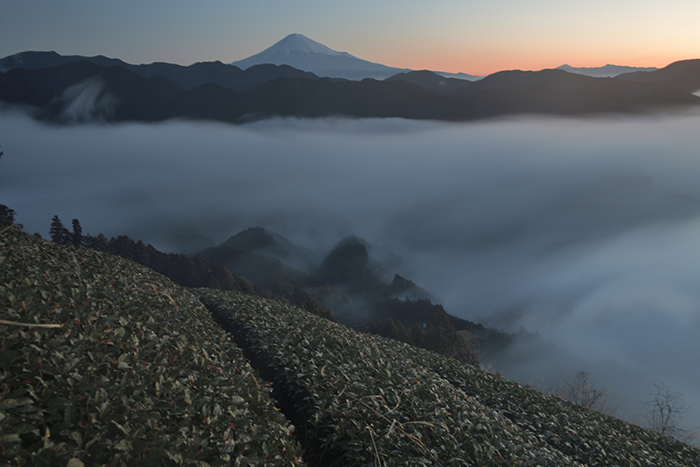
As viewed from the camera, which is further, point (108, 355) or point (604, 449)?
point (604, 449)

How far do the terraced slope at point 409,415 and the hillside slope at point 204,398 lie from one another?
4 cm

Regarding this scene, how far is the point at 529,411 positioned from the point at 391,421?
24.2 ft

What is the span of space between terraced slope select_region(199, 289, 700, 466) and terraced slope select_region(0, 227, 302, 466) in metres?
1.06

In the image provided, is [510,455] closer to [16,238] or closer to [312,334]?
[312,334]

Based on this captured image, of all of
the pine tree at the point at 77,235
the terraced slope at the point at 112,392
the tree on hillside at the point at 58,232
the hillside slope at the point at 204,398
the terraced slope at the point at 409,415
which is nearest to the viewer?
the terraced slope at the point at 112,392

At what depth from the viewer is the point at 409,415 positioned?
658 cm

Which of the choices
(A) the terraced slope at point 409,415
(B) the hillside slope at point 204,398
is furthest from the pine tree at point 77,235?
(A) the terraced slope at point 409,415

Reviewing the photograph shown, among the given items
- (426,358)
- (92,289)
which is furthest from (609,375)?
(92,289)

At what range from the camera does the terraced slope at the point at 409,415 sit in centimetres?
582

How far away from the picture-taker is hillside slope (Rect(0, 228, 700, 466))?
140 inches

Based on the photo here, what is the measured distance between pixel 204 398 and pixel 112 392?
111 cm

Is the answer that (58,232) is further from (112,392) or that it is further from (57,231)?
(112,392)

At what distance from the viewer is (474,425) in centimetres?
709

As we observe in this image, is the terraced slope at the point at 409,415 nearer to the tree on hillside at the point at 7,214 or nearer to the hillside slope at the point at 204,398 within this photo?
the hillside slope at the point at 204,398
